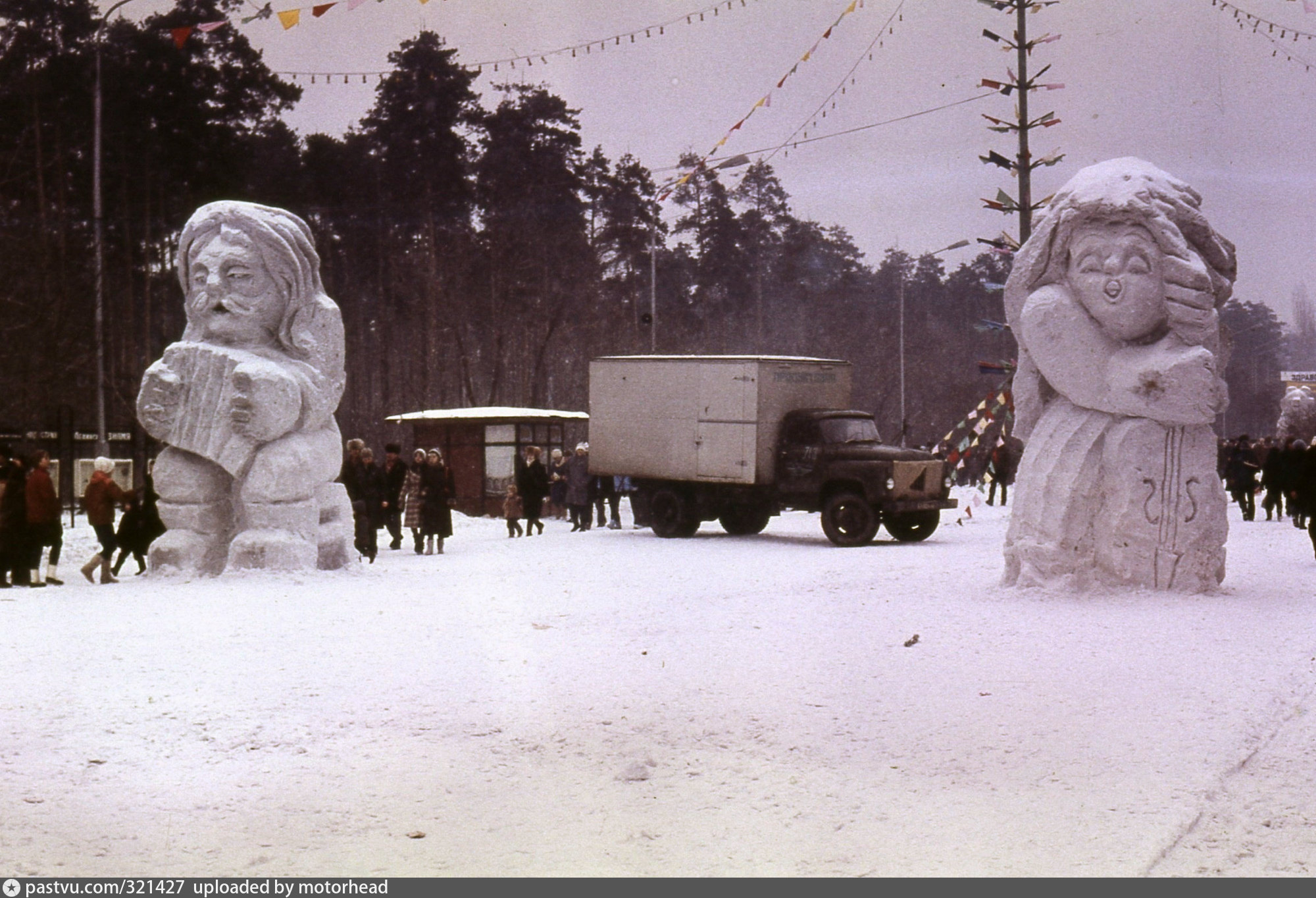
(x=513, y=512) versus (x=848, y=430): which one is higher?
A: (x=848, y=430)

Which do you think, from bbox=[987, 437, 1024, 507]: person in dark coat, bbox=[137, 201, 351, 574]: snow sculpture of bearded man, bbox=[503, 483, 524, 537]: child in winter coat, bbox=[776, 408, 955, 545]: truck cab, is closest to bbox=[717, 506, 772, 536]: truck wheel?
bbox=[776, 408, 955, 545]: truck cab

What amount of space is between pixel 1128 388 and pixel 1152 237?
1184 mm

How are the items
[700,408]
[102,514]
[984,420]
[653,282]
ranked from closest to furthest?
[102,514]
[700,408]
[984,420]
[653,282]

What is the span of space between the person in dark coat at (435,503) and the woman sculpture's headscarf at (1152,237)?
8623 mm

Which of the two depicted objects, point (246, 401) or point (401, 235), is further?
point (401, 235)

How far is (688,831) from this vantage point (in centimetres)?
546

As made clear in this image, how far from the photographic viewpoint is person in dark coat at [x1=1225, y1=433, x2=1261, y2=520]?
2258 cm

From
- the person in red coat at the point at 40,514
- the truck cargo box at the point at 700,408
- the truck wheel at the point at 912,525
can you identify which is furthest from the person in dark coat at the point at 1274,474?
the person in red coat at the point at 40,514

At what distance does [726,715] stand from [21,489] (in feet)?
27.6

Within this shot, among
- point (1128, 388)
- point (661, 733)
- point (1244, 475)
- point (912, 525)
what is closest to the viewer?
point (661, 733)

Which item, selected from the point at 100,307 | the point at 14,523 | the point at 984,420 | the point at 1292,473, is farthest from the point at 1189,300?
the point at 100,307

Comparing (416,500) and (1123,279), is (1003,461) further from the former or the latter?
(1123,279)

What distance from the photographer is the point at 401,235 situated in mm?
18375

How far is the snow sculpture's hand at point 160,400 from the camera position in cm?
1284
